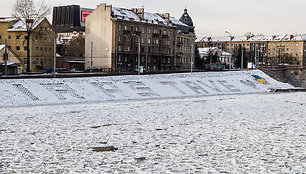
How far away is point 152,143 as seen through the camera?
738 inches

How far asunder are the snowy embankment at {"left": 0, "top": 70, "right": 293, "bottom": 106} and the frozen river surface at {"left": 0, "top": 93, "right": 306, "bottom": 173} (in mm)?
13752

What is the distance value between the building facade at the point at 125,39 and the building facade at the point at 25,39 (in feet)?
33.4

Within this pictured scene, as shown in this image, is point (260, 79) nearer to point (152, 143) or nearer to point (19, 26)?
point (19, 26)

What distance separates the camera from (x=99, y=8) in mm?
97250

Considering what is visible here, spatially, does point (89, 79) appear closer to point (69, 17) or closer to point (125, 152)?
point (125, 152)

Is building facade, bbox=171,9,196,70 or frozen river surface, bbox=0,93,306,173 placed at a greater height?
building facade, bbox=171,9,196,70

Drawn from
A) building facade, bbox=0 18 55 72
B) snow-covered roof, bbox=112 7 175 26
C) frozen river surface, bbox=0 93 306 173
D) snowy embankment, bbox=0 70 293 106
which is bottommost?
frozen river surface, bbox=0 93 306 173

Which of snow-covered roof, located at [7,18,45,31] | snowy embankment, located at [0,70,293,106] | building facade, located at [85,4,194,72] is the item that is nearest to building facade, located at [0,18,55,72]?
snow-covered roof, located at [7,18,45,31]

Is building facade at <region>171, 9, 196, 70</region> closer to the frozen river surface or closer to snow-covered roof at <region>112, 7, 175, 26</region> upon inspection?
snow-covered roof at <region>112, 7, 175, 26</region>

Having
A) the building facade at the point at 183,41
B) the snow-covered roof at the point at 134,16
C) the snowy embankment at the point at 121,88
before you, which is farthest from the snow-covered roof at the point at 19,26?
the snowy embankment at the point at 121,88

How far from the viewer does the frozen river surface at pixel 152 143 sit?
1462 centimetres

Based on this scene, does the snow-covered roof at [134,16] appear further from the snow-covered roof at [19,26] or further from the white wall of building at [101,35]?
the snow-covered roof at [19,26]

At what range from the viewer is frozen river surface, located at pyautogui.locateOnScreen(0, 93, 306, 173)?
14617 millimetres

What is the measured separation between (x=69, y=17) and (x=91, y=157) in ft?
375
